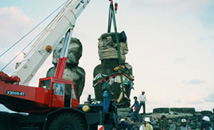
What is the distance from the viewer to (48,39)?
35.5 feet

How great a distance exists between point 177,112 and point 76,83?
7431 mm

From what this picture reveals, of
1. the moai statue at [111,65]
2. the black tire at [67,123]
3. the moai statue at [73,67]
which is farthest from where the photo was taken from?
the moai statue at [73,67]

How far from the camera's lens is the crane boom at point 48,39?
32.7 ft

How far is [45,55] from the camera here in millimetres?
10586

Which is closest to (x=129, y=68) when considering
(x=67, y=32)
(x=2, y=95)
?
(x=67, y=32)

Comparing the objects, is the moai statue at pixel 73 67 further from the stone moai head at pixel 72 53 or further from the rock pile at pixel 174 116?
the rock pile at pixel 174 116

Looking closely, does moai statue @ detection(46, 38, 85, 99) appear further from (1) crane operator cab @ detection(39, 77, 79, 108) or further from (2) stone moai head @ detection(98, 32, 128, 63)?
(1) crane operator cab @ detection(39, 77, 79, 108)

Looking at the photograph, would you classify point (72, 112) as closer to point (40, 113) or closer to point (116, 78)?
point (40, 113)

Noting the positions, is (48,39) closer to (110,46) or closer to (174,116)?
(110,46)

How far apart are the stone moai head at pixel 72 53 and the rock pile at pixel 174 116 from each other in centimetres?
520

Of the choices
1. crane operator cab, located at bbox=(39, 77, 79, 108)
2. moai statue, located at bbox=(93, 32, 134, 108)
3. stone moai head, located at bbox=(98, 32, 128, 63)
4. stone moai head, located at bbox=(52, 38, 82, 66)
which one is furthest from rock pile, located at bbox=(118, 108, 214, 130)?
stone moai head, located at bbox=(52, 38, 82, 66)

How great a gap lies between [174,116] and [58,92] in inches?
345

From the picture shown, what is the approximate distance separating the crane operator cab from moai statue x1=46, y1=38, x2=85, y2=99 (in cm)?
739

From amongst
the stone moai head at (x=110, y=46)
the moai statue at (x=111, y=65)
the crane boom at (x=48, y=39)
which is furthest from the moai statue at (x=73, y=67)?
the crane boom at (x=48, y=39)
